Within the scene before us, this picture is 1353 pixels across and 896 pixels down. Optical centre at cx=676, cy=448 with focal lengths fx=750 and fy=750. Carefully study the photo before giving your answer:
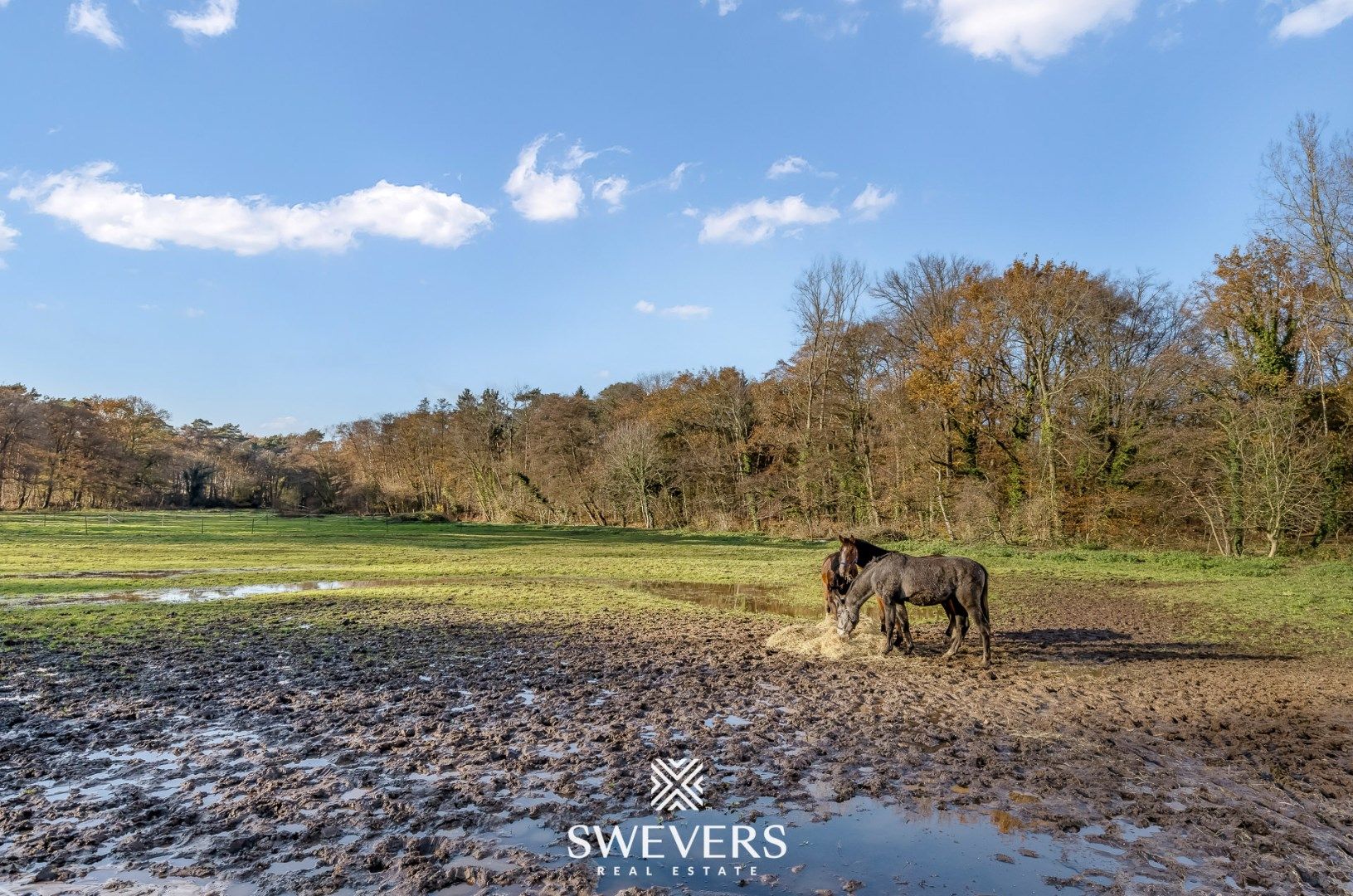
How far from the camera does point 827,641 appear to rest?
39.6 ft

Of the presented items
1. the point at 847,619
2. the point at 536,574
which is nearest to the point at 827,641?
the point at 847,619

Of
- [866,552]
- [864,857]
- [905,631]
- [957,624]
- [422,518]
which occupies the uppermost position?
[866,552]

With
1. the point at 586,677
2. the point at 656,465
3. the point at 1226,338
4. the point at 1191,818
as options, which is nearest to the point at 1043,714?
the point at 1191,818

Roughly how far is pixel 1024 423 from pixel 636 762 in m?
32.9

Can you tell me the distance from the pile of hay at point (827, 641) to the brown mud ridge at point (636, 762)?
0.41 meters

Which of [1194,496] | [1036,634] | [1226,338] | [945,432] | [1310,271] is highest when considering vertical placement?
[1310,271]

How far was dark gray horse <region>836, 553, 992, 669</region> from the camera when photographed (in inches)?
458

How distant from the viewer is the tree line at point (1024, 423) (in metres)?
26.9

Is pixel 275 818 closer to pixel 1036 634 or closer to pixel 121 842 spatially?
pixel 121 842

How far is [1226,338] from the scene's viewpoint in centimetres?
2991

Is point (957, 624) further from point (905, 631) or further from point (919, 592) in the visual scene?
point (919, 592)

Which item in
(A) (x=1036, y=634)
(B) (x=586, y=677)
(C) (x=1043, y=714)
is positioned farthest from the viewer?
(A) (x=1036, y=634)

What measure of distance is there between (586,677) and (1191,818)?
6884mm

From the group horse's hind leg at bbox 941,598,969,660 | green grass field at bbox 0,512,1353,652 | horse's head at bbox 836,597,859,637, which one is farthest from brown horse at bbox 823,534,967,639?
green grass field at bbox 0,512,1353,652
